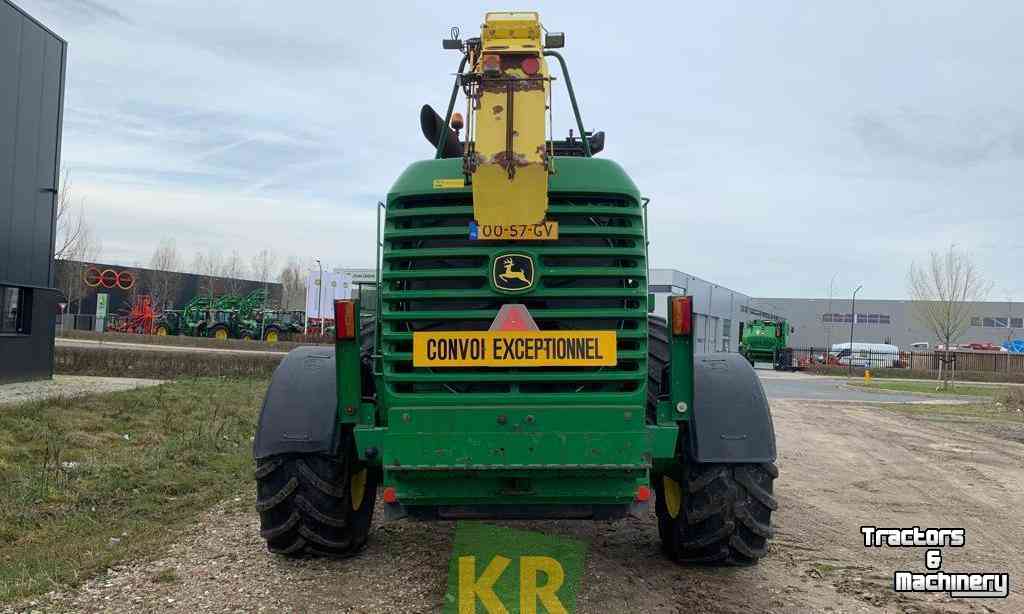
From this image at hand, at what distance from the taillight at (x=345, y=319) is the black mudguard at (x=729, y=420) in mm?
Result: 1994

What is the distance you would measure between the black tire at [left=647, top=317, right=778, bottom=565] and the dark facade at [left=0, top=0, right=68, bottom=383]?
46.4 ft

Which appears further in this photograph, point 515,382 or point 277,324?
point 277,324

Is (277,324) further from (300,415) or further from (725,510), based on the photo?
(725,510)

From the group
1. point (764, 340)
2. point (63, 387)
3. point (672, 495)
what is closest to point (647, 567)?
point (672, 495)

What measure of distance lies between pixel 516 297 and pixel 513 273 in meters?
0.13

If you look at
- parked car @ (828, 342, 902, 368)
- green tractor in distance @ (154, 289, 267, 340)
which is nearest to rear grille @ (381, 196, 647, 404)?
green tractor in distance @ (154, 289, 267, 340)

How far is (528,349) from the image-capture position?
14.8 ft

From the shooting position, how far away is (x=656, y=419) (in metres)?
4.97

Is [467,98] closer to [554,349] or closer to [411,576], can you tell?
[554,349]

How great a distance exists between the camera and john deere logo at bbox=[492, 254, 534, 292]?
4.59 meters

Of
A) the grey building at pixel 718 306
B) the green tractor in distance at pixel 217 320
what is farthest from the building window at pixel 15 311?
the green tractor in distance at pixel 217 320

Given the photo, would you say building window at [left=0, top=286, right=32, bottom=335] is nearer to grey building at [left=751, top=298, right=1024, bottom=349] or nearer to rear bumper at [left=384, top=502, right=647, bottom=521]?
rear bumper at [left=384, top=502, right=647, bottom=521]

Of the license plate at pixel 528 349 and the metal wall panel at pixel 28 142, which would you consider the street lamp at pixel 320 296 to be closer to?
the metal wall panel at pixel 28 142

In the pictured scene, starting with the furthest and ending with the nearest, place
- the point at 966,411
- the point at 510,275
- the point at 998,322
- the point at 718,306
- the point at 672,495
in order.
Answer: the point at 998,322 < the point at 718,306 < the point at 966,411 < the point at 672,495 < the point at 510,275
